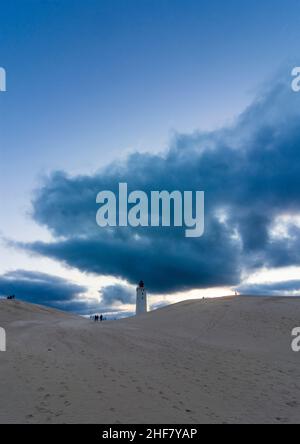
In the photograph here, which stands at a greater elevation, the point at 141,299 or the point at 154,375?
the point at 141,299

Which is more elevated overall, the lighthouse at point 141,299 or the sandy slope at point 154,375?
the lighthouse at point 141,299

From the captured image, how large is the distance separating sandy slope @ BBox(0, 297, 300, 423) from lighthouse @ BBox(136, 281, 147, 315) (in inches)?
1374

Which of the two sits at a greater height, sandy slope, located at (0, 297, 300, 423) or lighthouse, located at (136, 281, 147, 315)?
lighthouse, located at (136, 281, 147, 315)

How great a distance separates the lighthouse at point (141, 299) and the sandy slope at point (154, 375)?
3490 cm

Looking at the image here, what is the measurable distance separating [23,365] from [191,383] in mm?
7970

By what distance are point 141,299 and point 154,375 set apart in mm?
49063

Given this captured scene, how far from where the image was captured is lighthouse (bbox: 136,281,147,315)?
62.8 meters

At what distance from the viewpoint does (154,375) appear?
593 inches

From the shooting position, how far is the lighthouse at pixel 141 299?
206 ft

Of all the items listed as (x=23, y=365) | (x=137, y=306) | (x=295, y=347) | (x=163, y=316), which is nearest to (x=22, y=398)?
(x=23, y=365)

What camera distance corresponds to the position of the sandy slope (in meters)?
11.0

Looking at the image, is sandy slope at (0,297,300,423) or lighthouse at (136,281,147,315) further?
lighthouse at (136,281,147,315)
